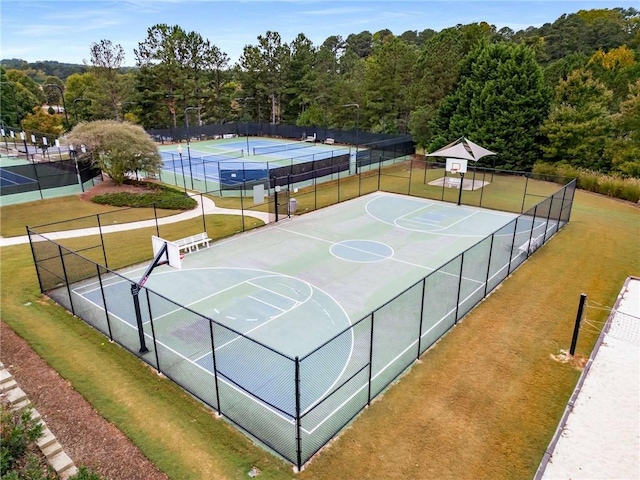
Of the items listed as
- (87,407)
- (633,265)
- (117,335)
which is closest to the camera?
(87,407)

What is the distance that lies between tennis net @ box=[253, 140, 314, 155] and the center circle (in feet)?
93.5

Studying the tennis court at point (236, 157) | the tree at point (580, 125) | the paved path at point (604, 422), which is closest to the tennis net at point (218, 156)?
the tennis court at point (236, 157)

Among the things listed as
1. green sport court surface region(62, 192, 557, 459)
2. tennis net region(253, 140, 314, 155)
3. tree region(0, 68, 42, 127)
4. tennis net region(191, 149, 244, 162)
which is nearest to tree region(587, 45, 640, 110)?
tennis net region(253, 140, 314, 155)

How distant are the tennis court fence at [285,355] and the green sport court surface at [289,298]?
0.04 meters

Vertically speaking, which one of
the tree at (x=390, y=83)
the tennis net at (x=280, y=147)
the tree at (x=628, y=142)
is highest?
the tree at (x=390, y=83)

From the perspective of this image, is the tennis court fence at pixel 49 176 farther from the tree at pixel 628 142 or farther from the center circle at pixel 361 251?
the tree at pixel 628 142

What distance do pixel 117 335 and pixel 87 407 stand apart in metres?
2.90

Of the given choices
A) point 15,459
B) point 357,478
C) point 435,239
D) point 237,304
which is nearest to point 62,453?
point 15,459

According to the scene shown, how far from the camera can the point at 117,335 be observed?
452 inches

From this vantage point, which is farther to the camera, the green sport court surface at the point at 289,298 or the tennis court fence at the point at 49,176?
the tennis court fence at the point at 49,176

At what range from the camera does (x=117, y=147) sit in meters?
26.4

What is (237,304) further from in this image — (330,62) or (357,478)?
(330,62)

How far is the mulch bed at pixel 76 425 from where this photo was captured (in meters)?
7.36

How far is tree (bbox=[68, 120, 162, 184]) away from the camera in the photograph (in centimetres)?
2641
